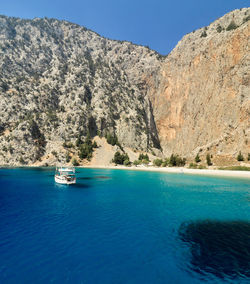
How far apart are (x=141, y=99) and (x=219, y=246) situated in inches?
6949

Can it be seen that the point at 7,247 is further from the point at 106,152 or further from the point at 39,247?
the point at 106,152

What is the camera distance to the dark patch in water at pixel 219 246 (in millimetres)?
13633

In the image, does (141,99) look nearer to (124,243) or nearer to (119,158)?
(119,158)

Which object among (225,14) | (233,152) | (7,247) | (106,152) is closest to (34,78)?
(106,152)

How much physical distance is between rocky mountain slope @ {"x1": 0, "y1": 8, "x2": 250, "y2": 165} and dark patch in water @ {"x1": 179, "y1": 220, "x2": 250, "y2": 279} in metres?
76.4

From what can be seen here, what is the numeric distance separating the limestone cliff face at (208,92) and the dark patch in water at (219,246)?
76354mm

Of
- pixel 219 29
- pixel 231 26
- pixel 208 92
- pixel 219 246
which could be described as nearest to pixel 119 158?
pixel 208 92

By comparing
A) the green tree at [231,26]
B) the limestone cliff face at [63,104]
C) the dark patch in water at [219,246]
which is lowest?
the dark patch in water at [219,246]

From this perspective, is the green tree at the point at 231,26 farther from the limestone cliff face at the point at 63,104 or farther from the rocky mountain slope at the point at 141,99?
the limestone cliff face at the point at 63,104

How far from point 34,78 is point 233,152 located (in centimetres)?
17456

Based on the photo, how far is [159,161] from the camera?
395ft

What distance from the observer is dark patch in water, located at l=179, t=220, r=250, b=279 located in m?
13.6

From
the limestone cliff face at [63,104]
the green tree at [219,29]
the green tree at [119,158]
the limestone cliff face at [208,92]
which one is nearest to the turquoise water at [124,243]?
the limestone cliff face at [208,92]

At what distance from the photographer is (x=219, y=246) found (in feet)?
55.6
